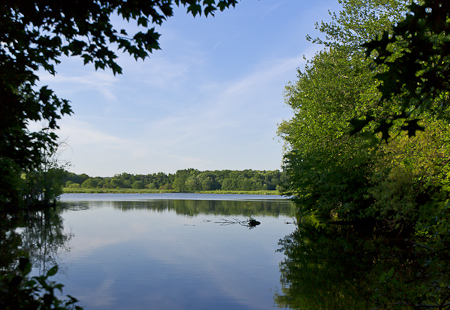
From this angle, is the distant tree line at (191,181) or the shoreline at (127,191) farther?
the distant tree line at (191,181)

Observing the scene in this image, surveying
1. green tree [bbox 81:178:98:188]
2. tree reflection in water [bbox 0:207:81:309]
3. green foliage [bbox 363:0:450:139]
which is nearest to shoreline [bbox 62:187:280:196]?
green tree [bbox 81:178:98:188]

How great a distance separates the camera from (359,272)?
13.7m

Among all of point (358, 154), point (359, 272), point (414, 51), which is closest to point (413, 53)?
point (414, 51)

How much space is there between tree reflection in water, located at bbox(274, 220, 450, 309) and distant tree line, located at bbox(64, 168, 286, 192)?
117214 mm

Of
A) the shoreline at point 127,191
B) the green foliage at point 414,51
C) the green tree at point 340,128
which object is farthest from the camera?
the shoreline at point 127,191

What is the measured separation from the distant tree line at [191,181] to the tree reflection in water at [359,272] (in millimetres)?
117214

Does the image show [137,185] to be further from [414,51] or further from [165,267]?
[414,51]

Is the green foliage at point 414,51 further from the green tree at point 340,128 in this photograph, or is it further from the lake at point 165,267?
the green tree at point 340,128

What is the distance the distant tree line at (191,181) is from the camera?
5802 inches

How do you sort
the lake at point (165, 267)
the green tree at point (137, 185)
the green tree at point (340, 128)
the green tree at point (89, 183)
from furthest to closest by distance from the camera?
1. the green tree at point (137, 185)
2. the green tree at point (89, 183)
3. the green tree at point (340, 128)
4. the lake at point (165, 267)

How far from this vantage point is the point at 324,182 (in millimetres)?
24562

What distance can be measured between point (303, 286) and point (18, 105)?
10.3 m

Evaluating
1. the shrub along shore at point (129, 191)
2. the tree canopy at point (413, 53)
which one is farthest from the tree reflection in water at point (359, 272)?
the shrub along shore at point (129, 191)

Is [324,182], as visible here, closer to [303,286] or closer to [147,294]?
[303,286]
